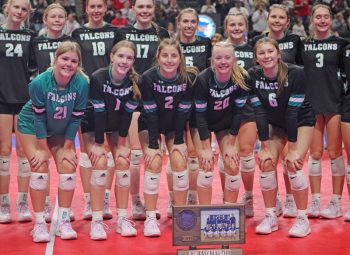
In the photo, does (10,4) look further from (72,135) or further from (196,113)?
(196,113)

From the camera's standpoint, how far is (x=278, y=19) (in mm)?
6586

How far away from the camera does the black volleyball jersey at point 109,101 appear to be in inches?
234

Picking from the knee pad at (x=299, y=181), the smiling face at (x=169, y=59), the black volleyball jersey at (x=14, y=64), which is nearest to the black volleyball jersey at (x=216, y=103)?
the smiling face at (x=169, y=59)

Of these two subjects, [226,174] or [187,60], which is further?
[187,60]

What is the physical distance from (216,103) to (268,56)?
0.57m

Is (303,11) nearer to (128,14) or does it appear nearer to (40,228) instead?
(128,14)

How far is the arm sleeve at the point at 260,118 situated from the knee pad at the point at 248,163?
0.49 metres

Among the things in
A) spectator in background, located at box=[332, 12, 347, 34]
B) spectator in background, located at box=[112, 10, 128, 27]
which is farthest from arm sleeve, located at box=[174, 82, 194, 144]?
spectator in background, located at box=[332, 12, 347, 34]

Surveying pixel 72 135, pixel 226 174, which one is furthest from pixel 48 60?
pixel 226 174

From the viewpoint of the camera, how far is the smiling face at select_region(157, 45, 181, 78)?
594cm

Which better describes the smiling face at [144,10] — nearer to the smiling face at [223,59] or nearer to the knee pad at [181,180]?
the smiling face at [223,59]

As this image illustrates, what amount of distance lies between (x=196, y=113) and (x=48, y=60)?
1.46 metres

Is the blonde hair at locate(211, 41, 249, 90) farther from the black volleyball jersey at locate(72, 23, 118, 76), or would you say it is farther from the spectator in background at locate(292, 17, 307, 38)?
the spectator in background at locate(292, 17, 307, 38)

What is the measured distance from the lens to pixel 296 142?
6105mm
